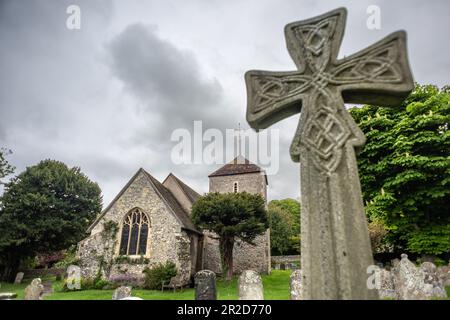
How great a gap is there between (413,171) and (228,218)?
11.6m

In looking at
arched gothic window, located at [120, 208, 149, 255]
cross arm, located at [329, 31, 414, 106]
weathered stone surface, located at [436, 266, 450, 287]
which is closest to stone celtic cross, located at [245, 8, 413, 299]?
cross arm, located at [329, 31, 414, 106]

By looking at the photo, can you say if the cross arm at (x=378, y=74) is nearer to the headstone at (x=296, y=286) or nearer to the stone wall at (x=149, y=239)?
the headstone at (x=296, y=286)

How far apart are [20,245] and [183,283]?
718 inches

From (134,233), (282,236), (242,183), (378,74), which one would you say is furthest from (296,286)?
(282,236)

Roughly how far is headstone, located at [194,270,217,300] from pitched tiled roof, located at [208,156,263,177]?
74.3 ft

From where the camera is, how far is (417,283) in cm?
787

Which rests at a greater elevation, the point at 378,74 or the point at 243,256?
the point at 378,74

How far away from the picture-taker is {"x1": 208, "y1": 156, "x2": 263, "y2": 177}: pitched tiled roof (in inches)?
1155

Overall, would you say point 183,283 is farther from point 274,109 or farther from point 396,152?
point 274,109

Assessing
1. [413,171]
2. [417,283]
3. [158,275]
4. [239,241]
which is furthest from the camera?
[239,241]

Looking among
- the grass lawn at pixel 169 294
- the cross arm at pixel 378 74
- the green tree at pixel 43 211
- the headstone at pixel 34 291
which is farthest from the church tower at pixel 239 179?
the cross arm at pixel 378 74

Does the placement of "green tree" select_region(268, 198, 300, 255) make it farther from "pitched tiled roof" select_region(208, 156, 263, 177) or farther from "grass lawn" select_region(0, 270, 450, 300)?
"grass lawn" select_region(0, 270, 450, 300)

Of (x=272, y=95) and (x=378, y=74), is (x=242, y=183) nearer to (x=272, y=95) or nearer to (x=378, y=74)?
(x=272, y=95)
